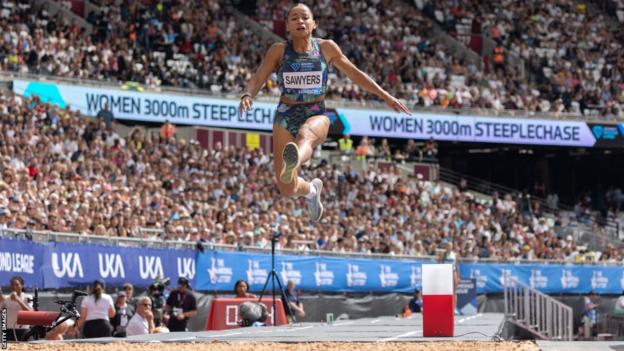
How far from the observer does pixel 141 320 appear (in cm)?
1736

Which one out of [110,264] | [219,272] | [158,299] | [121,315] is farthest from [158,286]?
[219,272]

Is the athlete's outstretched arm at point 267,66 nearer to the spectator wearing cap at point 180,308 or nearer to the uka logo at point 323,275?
the spectator wearing cap at point 180,308

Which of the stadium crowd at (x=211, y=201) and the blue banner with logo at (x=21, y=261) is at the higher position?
the stadium crowd at (x=211, y=201)

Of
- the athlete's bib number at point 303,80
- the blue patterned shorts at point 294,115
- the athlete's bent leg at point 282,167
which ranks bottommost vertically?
the athlete's bent leg at point 282,167

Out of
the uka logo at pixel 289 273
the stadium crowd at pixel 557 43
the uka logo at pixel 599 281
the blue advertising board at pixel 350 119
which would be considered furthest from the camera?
the stadium crowd at pixel 557 43

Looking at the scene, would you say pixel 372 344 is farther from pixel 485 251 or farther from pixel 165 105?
pixel 165 105

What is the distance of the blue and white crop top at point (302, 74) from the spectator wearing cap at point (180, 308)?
23.3 feet

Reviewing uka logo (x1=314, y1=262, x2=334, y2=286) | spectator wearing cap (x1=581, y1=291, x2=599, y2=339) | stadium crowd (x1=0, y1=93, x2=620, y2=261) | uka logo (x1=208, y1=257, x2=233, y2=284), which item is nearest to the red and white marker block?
stadium crowd (x1=0, y1=93, x2=620, y2=261)

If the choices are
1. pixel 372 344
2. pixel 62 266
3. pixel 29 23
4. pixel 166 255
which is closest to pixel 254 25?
pixel 29 23

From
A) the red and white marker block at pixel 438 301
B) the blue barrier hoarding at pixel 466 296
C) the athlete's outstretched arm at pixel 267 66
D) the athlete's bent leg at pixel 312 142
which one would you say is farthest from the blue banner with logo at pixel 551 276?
the athlete's outstretched arm at pixel 267 66

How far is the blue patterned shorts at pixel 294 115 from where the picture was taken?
13.0m

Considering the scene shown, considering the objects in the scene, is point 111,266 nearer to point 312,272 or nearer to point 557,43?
point 312,272

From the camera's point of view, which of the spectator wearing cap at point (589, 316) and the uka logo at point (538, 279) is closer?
the spectator wearing cap at point (589, 316)

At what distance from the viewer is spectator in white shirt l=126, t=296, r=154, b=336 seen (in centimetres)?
1731
